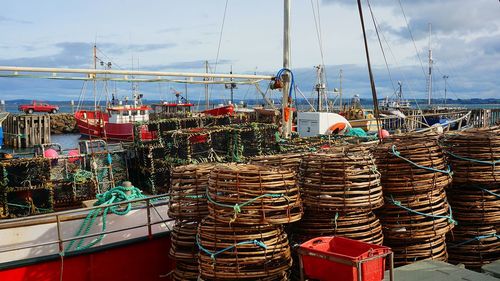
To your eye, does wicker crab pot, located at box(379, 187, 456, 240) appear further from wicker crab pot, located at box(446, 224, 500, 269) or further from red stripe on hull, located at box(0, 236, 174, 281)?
red stripe on hull, located at box(0, 236, 174, 281)

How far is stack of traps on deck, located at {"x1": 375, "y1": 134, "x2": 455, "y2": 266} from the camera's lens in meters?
4.86

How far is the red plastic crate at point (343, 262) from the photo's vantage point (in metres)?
3.55

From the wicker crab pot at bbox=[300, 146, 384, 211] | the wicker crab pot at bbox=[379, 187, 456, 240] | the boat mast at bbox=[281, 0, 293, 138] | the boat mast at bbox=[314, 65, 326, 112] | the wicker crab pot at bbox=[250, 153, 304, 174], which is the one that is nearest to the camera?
the wicker crab pot at bbox=[300, 146, 384, 211]

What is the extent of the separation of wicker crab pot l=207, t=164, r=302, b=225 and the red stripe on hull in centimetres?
209

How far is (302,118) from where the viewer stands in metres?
14.6

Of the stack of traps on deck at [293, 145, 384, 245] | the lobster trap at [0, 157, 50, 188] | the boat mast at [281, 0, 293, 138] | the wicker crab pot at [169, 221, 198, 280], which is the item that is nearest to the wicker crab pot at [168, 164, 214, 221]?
the wicker crab pot at [169, 221, 198, 280]

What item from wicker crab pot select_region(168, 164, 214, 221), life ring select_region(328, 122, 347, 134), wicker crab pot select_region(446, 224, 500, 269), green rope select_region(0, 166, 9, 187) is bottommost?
wicker crab pot select_region(446, 224, 500, 269)

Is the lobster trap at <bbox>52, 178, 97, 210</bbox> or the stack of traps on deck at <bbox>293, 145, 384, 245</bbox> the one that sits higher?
the stack of traps on deck at <bbox>293, 145, 384, 245</bbox>

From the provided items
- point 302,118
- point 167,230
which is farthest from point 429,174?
point 302,118

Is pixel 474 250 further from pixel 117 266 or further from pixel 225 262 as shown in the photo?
pixel 117 266

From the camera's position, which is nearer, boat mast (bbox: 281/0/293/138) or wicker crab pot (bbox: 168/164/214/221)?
wicker crab pot (bbox: 168/164/214/221)

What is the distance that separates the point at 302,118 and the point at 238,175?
1082 centimetres

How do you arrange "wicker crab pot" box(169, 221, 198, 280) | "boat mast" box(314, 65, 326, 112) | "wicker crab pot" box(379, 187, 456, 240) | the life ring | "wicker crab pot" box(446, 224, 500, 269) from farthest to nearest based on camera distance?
"boat mast" box(314, 65, 326, 112) < the life ring < "wicker crab pot" box(446, 224, 500, 269) < "wicker crab pot" box(379, 187, 456, 240) < "wicker crab pot" box(169, 221, 198, 280)

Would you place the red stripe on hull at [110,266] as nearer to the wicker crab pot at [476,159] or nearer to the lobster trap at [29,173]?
the wicker crab pot at [476,159]
